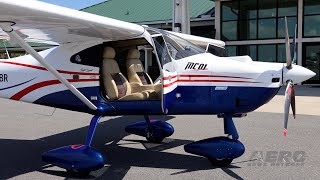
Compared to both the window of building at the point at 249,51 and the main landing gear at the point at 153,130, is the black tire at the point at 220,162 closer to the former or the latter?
the main landing gear at the point at 153,130

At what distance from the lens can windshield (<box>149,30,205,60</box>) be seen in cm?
570

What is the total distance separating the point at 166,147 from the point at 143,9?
2230 cm

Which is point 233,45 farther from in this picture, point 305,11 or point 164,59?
point 164,59

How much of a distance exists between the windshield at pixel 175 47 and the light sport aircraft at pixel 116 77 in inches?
0.6

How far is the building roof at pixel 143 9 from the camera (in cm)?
Result: 2522

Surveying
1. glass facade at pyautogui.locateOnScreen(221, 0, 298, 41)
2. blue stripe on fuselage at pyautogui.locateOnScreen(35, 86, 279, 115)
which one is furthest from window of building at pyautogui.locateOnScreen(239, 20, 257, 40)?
blue stripe on fuselage at pyautogui.locateOnScreen(35, 86, 279, 115)

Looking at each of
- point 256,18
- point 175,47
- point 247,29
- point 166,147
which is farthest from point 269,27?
point 175,47

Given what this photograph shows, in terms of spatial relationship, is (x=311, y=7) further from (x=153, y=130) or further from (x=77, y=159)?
(x=77, y=159)

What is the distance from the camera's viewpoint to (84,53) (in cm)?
600

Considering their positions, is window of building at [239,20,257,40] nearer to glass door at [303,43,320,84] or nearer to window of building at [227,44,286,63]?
window of building at [227,44,286,63]

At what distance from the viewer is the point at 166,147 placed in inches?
265

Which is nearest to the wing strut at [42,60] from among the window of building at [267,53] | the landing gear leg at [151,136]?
the landing gear leg at [151,136]

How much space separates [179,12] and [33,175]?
11953 millimetres

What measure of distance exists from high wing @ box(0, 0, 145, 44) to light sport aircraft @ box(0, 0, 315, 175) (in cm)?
1
